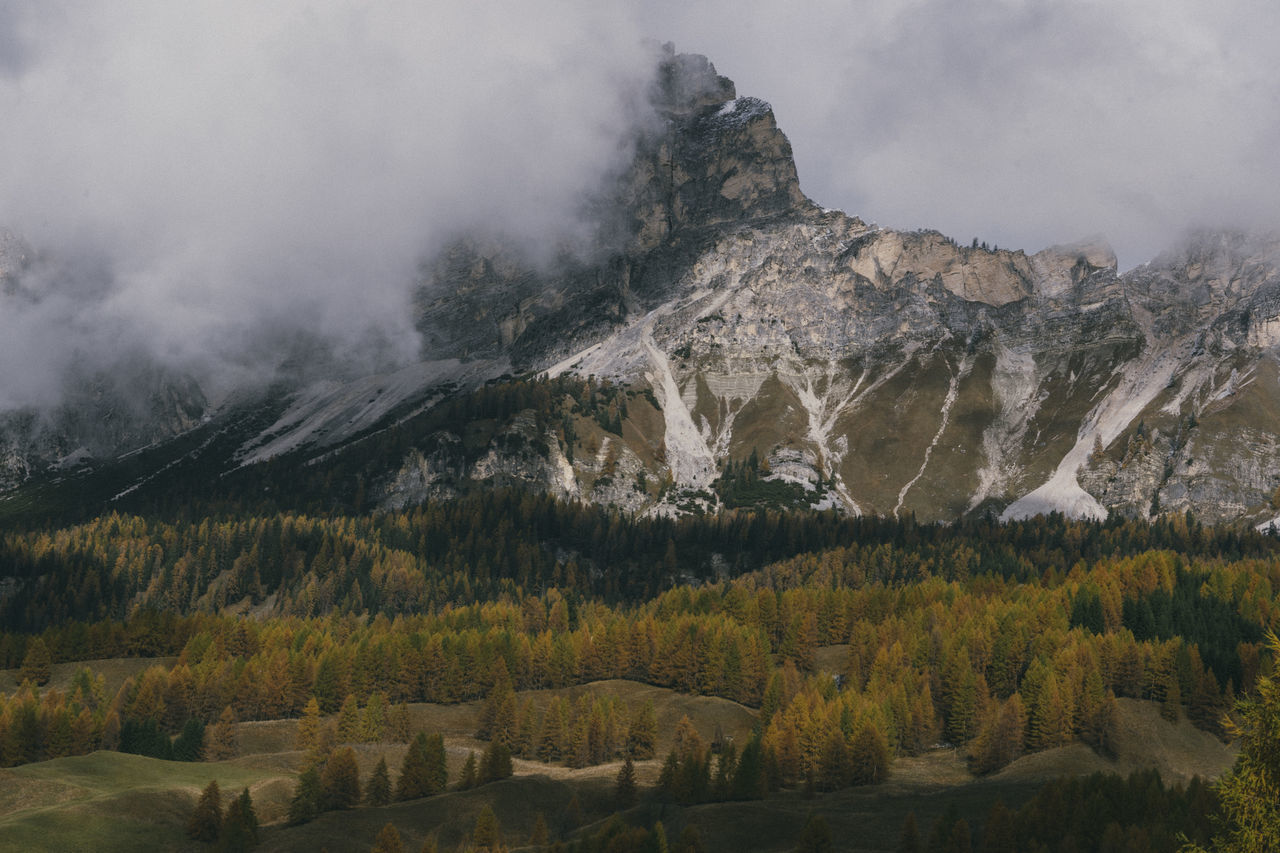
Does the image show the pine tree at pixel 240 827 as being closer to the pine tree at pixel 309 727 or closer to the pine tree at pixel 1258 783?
the pine tree at pixel 309 727

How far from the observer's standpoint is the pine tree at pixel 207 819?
102 m

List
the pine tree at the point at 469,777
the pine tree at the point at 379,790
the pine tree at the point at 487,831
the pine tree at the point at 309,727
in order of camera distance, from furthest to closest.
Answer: the pine tree at the point at 309,727 → the pine tree at the point at 469,777 → the pine tree at the point at 379,790 → the pine tree at the point at 487,831

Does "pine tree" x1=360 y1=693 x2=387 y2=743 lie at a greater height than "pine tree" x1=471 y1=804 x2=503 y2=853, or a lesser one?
greater

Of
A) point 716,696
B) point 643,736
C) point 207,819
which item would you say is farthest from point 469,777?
point 716,696

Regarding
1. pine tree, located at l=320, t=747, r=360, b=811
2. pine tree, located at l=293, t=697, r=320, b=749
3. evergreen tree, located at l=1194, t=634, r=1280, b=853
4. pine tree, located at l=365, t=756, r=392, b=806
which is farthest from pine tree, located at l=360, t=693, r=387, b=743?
evergreen tree, located at l=1194, t=634, r=1280, b=853

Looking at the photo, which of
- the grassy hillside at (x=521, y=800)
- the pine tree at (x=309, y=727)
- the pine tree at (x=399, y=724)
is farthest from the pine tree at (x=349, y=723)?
the pine tree at (x=399, y=724)

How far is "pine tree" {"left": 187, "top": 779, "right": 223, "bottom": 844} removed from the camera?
102 metres

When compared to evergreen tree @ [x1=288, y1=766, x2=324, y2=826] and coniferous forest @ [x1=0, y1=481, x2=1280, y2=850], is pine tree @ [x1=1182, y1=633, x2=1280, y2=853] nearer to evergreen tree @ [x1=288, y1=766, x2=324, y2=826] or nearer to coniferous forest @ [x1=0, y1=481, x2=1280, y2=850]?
coniferous forest @ [x1=0, y1=481, x2=1280, y2=850]

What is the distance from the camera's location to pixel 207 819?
102312 millimetres

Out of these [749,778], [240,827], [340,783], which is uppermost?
[340,783]

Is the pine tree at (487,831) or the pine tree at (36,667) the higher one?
the pine tree at (36,667)

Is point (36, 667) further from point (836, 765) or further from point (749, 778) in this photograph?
point (836, 765)

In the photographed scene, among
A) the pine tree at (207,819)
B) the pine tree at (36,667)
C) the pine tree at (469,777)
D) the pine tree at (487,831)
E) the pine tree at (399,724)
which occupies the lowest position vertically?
the pine tree at (487,831)

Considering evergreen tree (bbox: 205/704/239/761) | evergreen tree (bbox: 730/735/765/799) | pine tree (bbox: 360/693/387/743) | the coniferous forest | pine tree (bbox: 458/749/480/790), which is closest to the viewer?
the coniferous forest
